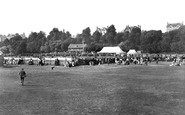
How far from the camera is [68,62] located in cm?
4266

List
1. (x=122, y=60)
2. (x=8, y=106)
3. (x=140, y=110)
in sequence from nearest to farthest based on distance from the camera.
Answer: (x=140, y=110) → (x=8, y=106) → (x=122, y=60)

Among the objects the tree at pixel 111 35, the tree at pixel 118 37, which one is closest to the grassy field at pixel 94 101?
the tree at pixel 118 37

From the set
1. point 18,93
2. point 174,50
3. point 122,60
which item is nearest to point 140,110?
point 18,93

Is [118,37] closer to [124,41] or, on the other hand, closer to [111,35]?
[111,35]

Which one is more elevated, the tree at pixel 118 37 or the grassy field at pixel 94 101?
the tree at pixel 118 37

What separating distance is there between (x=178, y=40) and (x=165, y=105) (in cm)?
10816

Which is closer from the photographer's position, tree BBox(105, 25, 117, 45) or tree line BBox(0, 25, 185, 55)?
tree line BBox(0, 25, 185, 55)

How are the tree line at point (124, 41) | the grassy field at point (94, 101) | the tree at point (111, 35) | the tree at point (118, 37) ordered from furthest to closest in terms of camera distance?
1. the tree at point (111, 35)
2. the tree at point (118, 37)
3. the tree line at point (124, 41)
4. the grassy field at point (94, 101)

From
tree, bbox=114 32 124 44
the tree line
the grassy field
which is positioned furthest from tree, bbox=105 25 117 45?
the grassy field

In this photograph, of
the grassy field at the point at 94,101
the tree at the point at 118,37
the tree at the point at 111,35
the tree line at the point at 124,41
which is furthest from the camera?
the tree at the point at 111,35

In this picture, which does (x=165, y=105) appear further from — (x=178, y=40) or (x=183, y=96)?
(x=178, y=40)

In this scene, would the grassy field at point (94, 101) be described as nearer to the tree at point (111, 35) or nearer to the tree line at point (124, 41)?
the tree line at point (124, 41)

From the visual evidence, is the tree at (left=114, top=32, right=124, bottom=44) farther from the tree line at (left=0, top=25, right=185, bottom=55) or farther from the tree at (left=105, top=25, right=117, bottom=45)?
the tree at (left=105, top=25, right=117, bottom=45)

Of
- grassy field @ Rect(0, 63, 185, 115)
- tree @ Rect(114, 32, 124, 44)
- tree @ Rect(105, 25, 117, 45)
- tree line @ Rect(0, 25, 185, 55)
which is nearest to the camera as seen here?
grassy field @ Rect(0, 63, 185, 115)
